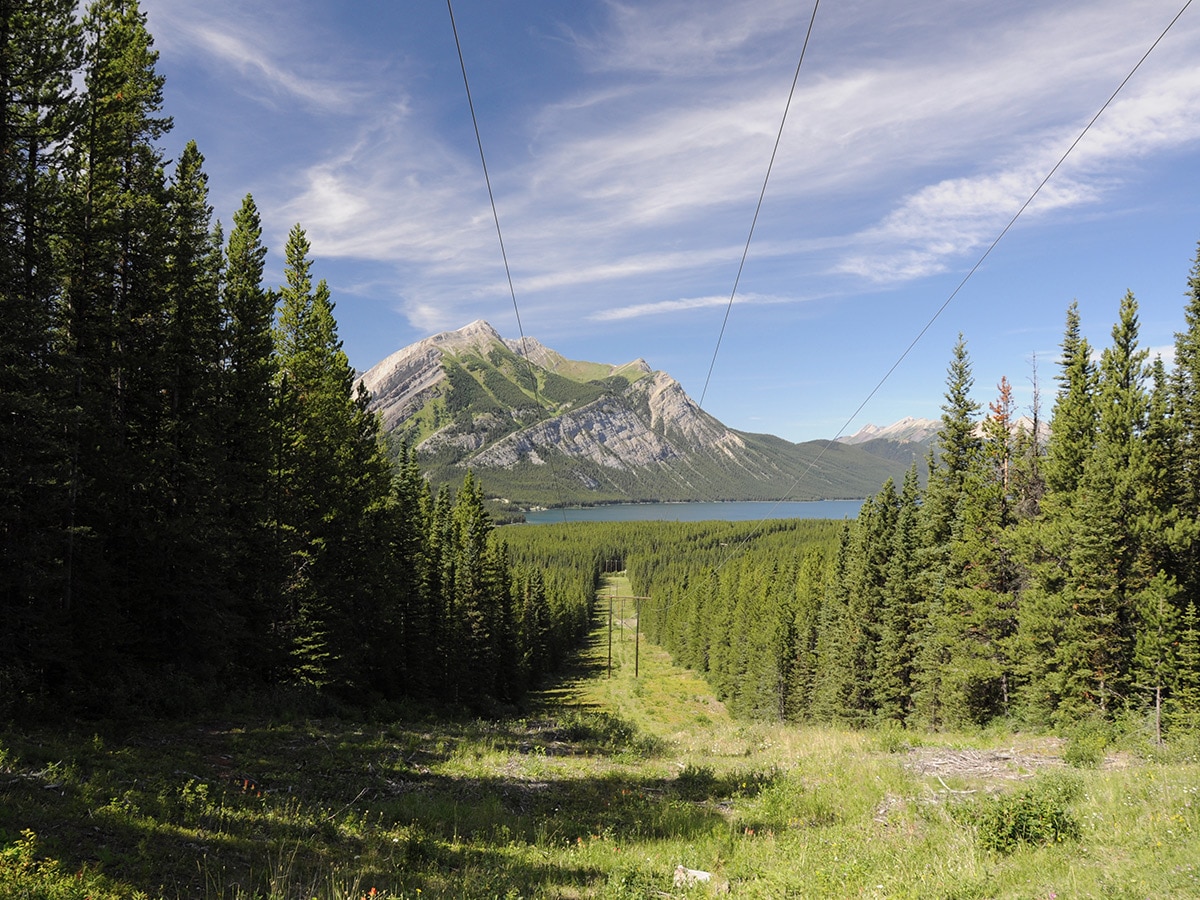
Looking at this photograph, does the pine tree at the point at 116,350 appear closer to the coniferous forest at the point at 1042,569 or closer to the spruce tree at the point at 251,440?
the spruce tree at the point at 251,440

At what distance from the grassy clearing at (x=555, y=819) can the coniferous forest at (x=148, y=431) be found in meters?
3.59

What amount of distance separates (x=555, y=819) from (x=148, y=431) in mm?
15945

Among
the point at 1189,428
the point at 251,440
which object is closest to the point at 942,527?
the point at 1189,428

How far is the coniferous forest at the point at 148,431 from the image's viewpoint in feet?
42.2

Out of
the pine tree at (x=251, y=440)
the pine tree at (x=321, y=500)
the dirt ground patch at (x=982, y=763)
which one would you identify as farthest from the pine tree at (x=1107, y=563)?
the pine tree at (x=251, y=440)

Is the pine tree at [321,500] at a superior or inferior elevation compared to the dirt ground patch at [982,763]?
superior

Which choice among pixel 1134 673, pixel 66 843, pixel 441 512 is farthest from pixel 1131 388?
pixel 441 512

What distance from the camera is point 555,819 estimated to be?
10.6 m

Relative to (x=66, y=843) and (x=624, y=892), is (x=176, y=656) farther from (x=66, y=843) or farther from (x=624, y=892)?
(x=624, y=892)

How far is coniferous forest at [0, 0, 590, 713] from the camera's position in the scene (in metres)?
12.9

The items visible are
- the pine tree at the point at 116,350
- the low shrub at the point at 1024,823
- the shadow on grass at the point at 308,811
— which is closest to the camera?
the shadow on grass at the point at 308,811

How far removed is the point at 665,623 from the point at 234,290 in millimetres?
104250

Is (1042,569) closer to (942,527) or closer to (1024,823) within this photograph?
(942,527)

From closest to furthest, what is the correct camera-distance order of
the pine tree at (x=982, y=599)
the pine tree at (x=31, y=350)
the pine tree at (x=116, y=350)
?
the pine tree at (x=31, y=350) → the pine tree at (x=116, y=350) → the pine tree at (x=982, y=599)
